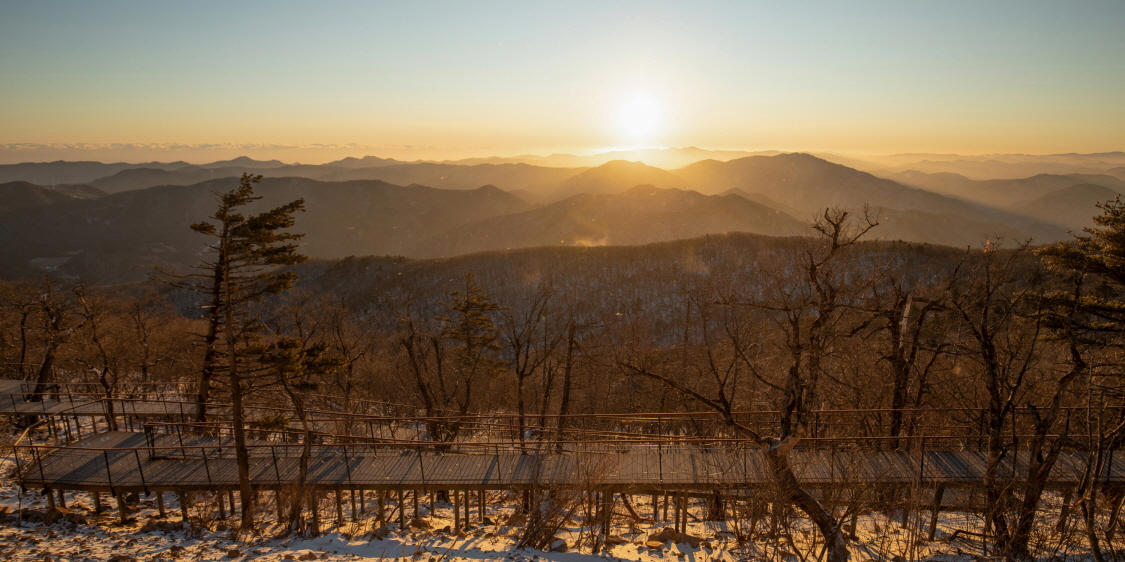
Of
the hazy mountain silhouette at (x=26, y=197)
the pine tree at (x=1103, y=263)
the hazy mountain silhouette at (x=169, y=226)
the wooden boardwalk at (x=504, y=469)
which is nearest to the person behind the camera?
the wooden boardwalk at (x=504, y=469)

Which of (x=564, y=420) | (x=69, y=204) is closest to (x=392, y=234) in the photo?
(x=69, y=204)

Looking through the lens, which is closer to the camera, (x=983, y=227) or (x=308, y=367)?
(x=308, y=367)

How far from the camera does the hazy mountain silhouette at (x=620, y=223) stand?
129 m

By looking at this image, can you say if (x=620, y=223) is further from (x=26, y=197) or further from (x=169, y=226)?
(x=26, y=197)

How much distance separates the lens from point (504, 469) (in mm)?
13133

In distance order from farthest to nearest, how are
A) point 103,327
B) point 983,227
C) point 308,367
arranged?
1. point 983,227
2. point 103,327
3. point 308,367

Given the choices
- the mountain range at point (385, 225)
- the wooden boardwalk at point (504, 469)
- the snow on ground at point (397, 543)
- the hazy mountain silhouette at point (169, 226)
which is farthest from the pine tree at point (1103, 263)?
the hazy mountain silhouette at point (169, 226)

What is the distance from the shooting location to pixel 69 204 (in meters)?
153

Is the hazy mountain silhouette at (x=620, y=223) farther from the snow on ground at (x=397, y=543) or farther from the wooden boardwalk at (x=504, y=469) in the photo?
the snow on ground at (x=397, y=543)

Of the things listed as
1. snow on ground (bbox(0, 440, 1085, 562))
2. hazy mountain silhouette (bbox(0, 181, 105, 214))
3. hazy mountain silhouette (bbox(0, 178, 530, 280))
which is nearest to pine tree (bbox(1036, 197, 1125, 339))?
snow on ground (bbox(0, 440, 1085, 562))

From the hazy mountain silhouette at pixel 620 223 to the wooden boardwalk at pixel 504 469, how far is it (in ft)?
356

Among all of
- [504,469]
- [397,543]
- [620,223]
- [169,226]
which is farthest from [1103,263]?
[169,226]

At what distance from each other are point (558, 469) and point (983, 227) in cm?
20441

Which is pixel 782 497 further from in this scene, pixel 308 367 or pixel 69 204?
pixel 69 204
